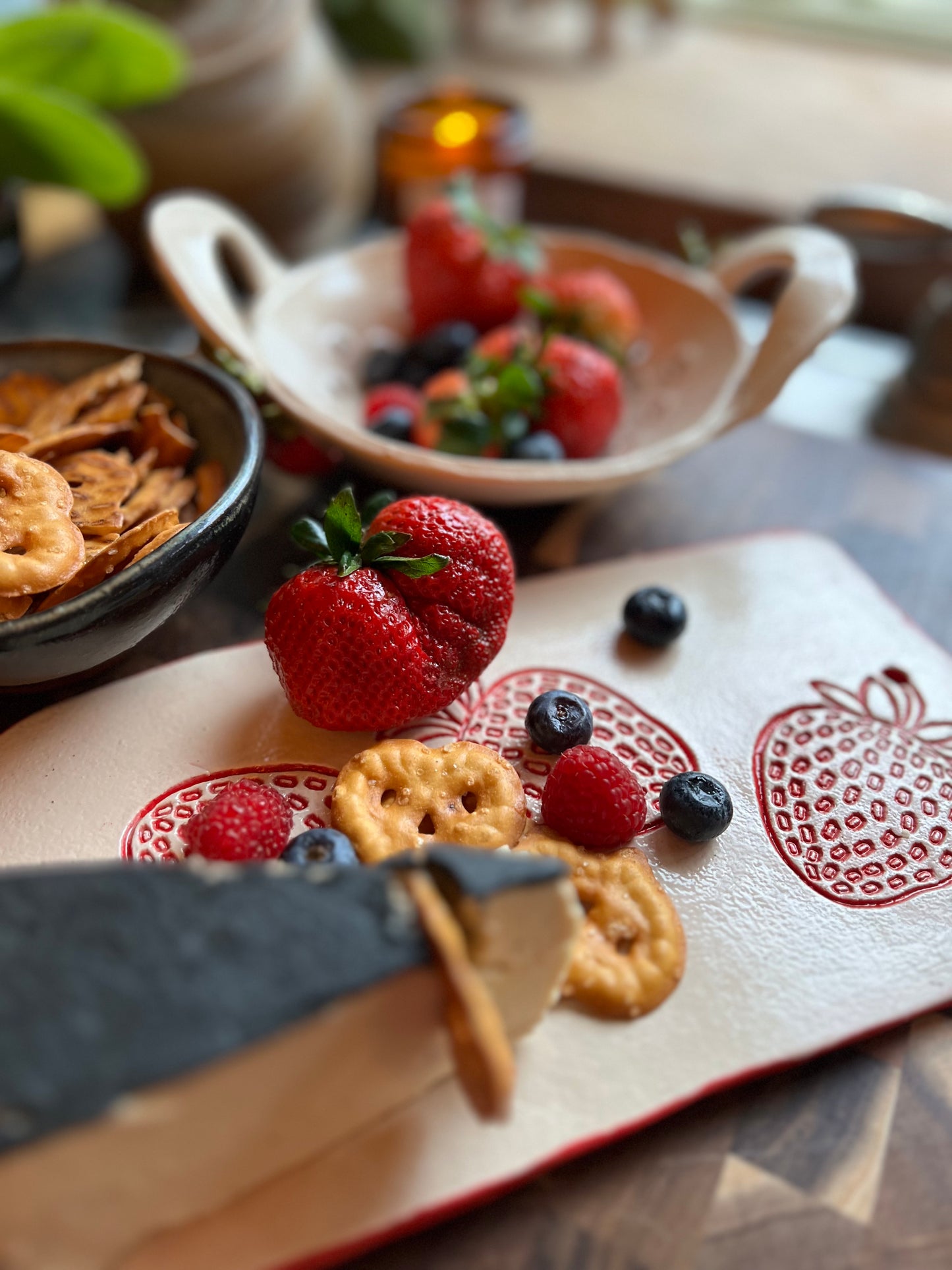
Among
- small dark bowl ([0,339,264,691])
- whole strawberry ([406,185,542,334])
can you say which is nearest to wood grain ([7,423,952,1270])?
small dark bowl ([0,339,264,691])

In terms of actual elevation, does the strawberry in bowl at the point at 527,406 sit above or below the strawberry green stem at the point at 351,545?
below

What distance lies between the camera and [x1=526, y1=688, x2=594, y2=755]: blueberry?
2.83 ft

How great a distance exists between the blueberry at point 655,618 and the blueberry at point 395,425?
1.20 ft

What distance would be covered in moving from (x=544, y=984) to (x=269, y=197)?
1.50 m

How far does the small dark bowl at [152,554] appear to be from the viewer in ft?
2.46

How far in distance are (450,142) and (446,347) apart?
47cm

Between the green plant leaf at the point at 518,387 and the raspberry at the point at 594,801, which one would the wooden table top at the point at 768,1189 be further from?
the green plant leaf at the point at 518,387

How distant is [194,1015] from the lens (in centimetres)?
52

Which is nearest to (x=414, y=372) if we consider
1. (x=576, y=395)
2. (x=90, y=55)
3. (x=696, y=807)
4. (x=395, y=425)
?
(x=395, y=425)

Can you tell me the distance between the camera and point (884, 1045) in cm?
72

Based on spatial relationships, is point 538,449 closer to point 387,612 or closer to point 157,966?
point 387,612

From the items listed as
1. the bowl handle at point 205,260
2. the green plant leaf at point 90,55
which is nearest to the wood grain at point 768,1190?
the bowl handle at point 205,260

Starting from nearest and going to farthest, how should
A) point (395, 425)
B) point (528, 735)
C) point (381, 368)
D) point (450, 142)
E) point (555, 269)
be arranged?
point (528, 735)
point (395, 425)
point (381, 368)
point (555, 269)
point (450, 142)

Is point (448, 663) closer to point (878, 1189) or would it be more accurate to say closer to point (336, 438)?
point (336, 438)
